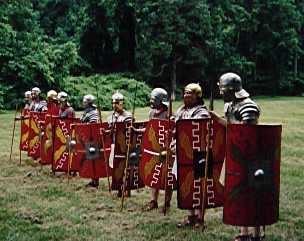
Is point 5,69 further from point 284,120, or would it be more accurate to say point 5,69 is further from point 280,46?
point 280,46

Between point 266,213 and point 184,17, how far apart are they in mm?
32673

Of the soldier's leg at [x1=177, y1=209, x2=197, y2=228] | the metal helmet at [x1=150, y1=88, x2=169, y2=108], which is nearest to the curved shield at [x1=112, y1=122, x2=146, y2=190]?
the metal helmet at [x1=150, y1=88, x2=169, y2=108]

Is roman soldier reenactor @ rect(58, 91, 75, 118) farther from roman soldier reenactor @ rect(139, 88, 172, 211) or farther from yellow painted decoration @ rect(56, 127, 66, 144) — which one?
roman soldier reenactor @ rect(139, 88, 172, 211)

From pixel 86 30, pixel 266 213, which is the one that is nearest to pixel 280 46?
pixel 86 30

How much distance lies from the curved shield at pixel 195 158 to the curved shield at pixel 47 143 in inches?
190

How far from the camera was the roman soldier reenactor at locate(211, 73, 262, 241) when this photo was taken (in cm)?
579

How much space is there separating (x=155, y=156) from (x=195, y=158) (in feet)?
3.86

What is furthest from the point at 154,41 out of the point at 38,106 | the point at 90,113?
the point at 90,113

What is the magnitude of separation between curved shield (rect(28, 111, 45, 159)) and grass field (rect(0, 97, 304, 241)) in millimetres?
783

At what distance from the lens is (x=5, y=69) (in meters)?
27.5

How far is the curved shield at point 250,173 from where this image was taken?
223 inches

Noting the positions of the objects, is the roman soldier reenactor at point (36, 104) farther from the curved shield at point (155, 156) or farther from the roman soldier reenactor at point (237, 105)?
the roman soldier reenactor at point (237, 105)

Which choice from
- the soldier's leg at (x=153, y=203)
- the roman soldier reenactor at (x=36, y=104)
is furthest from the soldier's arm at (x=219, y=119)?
the roman soldier reenactor at (x=36, y=104)

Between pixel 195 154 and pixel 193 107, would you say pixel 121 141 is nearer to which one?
pixel 193 107
